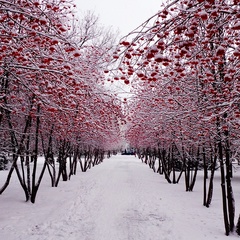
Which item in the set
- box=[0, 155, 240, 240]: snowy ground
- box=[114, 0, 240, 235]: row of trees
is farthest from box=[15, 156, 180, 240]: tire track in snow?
box=[114, 0, 240, 235]: row of trees

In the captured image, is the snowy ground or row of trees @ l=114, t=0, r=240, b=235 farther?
the snowy ground

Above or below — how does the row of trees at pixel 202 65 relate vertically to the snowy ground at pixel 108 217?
above

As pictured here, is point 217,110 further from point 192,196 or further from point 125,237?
point 192,196

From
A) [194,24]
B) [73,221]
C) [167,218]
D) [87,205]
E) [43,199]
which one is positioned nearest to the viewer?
[194,24]

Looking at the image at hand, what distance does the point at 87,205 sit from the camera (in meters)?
9.13

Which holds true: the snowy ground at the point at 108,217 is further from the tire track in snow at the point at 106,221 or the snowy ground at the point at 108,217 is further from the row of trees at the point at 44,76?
the row of trees at the point at 44,76

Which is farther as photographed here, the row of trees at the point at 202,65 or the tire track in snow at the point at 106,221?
the tire track in snow at the point at 106,221

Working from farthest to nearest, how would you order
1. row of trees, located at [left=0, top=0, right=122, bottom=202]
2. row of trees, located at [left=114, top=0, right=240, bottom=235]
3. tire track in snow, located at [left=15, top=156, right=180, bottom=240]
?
tire track in snow, located at [left=15, top=156, right=180, bottom=240]
row of trees, located at [left=0, top=0, right=122, bottom=202]
row of trees, located at [left=114, top=0, right=240, bottom=235]

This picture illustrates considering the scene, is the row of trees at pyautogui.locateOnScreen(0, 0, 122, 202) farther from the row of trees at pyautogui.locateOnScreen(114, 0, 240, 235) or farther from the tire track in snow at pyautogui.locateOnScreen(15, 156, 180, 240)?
the tire track in snow at pyautogui.locateOnScreen(15, 156, 180, 240)

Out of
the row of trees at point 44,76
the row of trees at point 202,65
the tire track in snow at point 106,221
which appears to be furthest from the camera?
the tire track in snow at point 106,221

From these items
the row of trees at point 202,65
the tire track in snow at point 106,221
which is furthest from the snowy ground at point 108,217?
the row of trees at point 202,65

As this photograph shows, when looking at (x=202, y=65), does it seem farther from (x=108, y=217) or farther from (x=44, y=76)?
(x=108, y=217)

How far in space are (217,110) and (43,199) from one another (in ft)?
23.9

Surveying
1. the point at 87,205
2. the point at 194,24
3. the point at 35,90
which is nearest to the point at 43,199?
the point at 87,205
